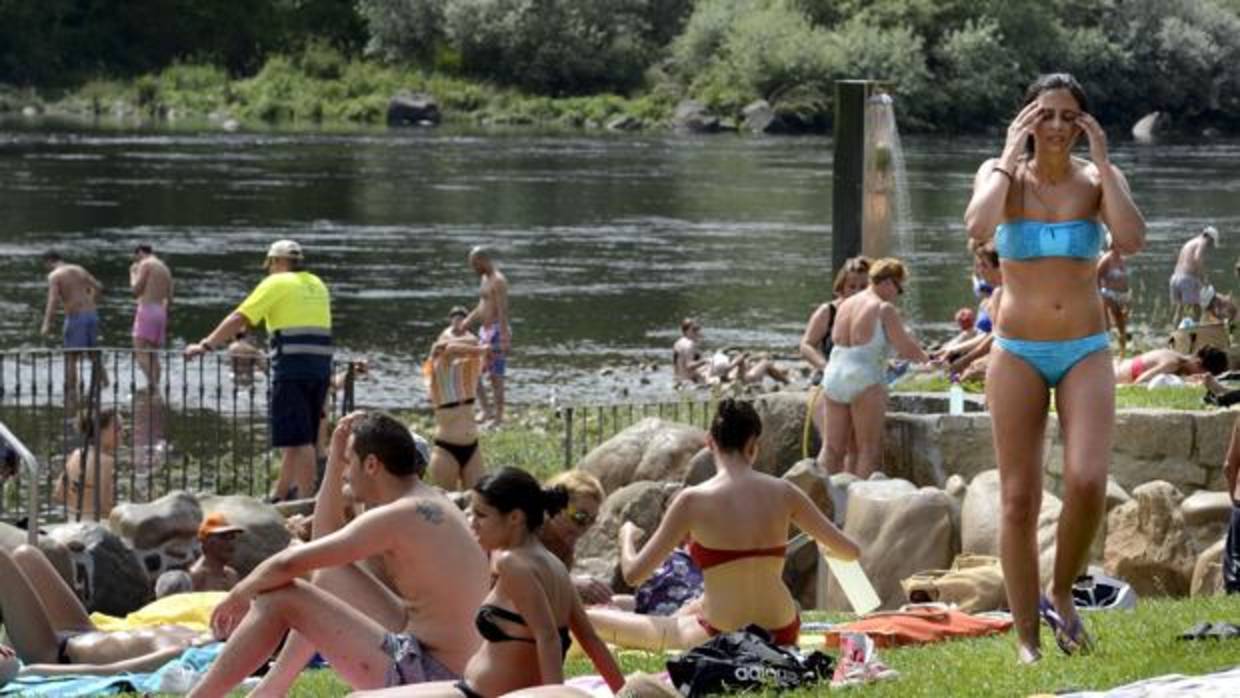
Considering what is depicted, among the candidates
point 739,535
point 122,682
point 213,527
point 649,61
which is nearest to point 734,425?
point 739,535

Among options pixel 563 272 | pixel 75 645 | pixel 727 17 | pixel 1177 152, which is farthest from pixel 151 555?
pixel 727 17

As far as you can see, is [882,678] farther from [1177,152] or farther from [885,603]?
[1177,152]

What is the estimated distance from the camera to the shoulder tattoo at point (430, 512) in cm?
836

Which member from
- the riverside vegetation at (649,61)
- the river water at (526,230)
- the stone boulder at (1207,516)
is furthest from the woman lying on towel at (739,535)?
the riverside vegetation at (649,61)

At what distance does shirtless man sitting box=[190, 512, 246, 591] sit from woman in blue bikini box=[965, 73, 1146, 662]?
5.50 m

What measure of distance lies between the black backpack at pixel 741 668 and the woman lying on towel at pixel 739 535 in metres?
0.77

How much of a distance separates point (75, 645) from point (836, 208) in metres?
8.08

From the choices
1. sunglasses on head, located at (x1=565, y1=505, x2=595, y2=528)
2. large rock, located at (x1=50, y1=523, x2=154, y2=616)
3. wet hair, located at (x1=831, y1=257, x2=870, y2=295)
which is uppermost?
wet hair, located at (x1=831, y1=257, x2=870, y2=295)

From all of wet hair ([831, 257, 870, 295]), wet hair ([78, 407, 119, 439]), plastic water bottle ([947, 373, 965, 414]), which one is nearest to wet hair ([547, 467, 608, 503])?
plastic water bottle ([947, 373, 965, 414])

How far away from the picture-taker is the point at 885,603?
488 inches

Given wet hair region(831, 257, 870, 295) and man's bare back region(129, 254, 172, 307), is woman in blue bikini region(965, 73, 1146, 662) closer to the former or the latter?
wet hair region(831, 257, 870, 295)

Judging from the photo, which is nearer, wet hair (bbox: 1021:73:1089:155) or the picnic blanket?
wet hair (bbox: 1021:73:1089:155)

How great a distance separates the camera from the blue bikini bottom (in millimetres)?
7668

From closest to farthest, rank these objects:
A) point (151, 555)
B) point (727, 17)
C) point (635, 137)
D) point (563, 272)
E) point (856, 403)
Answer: point (151, 555) < point (856, 403) < point (563, 272) < point (635, 137) < point (727, 17)
